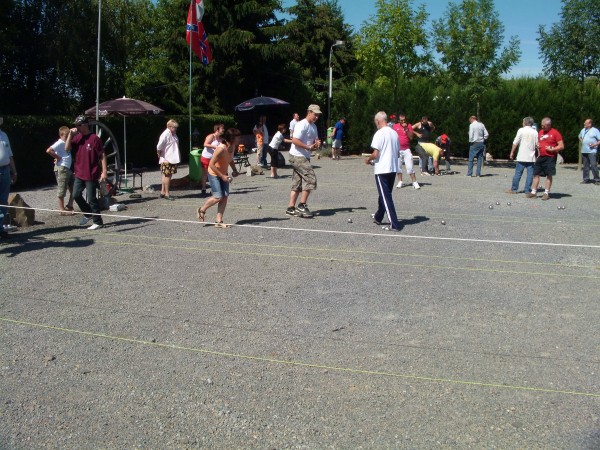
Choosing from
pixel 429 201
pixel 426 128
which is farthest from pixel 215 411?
pixel 426 128

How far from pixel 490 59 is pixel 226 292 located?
18794 millimetres

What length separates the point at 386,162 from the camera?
33.7 ft

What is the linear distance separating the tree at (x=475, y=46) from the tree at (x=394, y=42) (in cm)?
229

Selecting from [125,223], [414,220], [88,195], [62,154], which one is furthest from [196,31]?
[414,220]

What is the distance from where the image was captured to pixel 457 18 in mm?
22766

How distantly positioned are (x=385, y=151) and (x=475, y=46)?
1398cm

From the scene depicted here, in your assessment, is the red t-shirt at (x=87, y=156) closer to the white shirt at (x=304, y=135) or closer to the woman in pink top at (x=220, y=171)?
the woman in pink top at (x=220, y=171)

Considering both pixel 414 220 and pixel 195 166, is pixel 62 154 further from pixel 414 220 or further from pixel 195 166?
pixel 414 220

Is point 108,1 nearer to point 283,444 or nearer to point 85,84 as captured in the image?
point 85,84

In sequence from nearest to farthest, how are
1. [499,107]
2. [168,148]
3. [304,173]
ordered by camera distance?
1. [304,173]
2. [168,148]
3. [499,107]

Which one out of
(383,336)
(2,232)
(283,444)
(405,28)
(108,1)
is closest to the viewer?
(283,444)

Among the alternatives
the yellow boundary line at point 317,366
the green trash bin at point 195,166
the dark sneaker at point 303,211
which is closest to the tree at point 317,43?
the green trash bin at point 195,166

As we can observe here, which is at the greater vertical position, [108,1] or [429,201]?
[108,1]

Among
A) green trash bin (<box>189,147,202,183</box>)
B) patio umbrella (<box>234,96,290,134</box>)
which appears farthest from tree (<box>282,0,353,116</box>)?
green trash bin (<box>189,147,202,183</box>)
